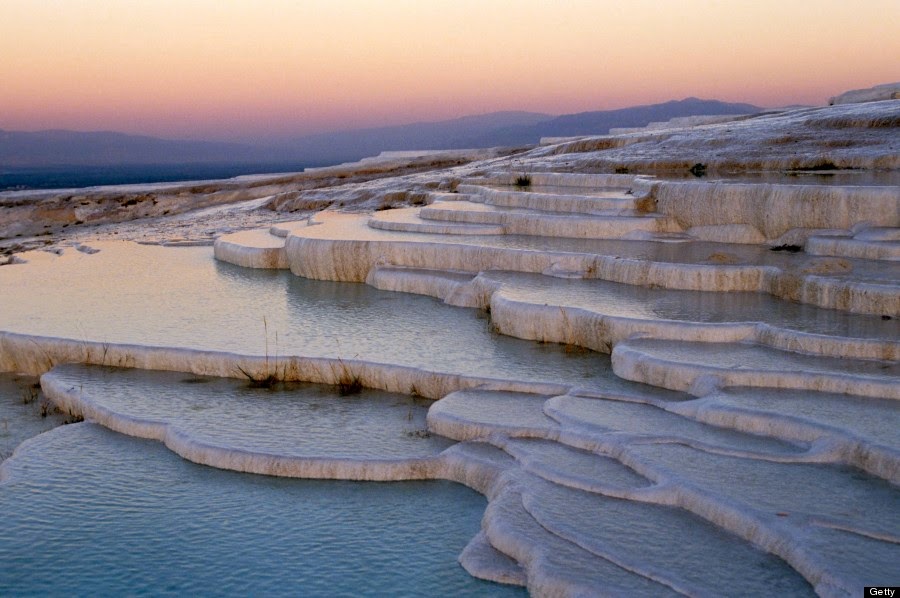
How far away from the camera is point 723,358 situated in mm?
6613

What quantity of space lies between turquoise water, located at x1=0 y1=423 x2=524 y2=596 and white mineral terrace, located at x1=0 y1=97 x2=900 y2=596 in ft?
0.57

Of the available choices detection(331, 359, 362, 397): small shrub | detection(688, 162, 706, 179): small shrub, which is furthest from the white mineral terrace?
detection(688, 162, 706, 179): small shrub

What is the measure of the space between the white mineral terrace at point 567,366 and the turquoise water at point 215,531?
173mm

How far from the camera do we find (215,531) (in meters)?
4.98

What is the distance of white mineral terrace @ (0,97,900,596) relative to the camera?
14.5ft

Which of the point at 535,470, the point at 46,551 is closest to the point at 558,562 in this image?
the point at 535,470

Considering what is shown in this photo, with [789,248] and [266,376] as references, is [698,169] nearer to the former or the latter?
[789,248]

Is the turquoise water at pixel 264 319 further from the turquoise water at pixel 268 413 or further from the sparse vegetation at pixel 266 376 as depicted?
the turquoise water at pixel 268 413

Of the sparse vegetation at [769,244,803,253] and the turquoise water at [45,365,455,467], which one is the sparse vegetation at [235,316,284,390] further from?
the sparse vegetation at [769,244,803,253]

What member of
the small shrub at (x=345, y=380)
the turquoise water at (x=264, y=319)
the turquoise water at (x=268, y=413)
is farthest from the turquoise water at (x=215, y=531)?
the turquoise water at (x=264, y=319)

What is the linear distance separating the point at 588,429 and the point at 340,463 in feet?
4.52

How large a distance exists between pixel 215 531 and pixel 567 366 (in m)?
3.05

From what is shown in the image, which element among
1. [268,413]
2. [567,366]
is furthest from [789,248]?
[268,413]

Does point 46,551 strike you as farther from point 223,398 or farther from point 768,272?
point 768,272
